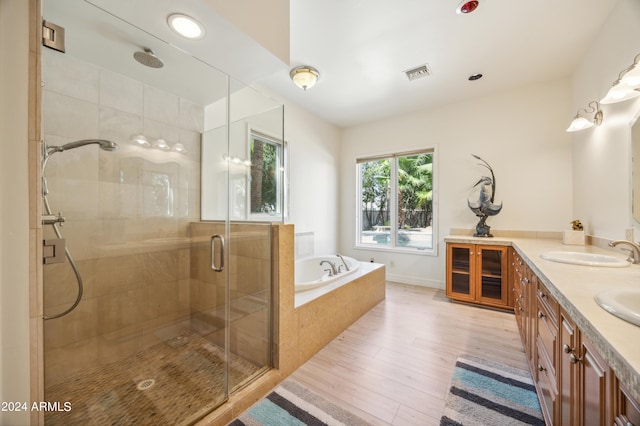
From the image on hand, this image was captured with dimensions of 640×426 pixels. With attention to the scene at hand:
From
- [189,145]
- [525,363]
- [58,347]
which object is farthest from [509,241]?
[58,347]

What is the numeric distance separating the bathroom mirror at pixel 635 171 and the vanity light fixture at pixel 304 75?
265cm

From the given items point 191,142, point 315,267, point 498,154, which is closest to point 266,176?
point 191,142

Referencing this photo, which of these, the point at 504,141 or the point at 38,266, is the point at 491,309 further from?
the point at 38,266

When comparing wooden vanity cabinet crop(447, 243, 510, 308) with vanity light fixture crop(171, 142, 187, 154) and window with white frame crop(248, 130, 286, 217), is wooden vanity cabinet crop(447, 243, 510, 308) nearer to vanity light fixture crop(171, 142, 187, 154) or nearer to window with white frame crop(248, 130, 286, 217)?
window with white frame crop(248, 130, 286, 217)

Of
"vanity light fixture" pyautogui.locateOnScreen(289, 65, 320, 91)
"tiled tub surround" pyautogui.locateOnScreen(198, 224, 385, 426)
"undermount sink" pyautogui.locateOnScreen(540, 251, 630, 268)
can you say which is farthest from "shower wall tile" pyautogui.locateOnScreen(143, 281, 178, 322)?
"undermount sink" pyautogui.locateOnScreen(540, 251, 630, 268)

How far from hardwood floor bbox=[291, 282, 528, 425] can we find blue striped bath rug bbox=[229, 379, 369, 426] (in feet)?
0.21

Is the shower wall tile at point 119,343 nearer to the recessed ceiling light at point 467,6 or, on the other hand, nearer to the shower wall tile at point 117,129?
the shower wall tile at point 117,129

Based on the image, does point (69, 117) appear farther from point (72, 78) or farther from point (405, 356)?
point (405, 356)

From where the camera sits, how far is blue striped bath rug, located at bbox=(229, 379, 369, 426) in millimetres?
1360

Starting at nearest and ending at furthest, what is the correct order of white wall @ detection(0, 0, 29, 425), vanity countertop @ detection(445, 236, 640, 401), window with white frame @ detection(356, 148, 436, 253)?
vanity countertop @ detection(445, 236, 640, 401) → white wall @ detection(0, 0, 29, 425) → window with white frame @ detection(356, 148, 436, 253)

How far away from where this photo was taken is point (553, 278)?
112 centimetres

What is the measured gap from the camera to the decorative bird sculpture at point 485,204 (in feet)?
10.4

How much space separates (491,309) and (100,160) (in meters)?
4.17

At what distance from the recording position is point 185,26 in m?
1.45
